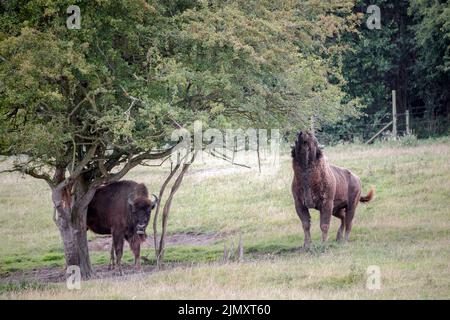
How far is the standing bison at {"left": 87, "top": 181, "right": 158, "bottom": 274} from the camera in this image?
20.8 metres

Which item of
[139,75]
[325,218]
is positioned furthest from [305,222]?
[139,75]

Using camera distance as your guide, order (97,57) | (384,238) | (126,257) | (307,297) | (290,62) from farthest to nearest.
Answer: (126,257) < (384,238) < (290,62) < (97,57) < (307,297)

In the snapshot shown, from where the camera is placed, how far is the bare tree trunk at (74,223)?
19.5 meters

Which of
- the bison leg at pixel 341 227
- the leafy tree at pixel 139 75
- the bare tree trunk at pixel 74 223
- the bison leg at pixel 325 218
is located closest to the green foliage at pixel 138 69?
the leafy tree at pixel 139 75

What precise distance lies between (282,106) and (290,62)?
1.29m

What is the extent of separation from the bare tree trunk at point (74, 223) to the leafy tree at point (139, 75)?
0.05 m

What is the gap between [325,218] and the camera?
808 inches

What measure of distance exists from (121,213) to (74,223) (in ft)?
5.47

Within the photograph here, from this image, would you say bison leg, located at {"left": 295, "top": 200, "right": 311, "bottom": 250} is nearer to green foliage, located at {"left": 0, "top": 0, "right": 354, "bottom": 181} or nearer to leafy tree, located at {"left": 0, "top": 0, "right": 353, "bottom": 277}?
leafy tree, located at {"left": 0, "top": 0, "right": 353, "bottom": 277}

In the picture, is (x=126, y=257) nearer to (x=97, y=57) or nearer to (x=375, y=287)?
(x=97, y=57)

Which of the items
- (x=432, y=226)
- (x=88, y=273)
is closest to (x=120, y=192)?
(x=88, y=273)

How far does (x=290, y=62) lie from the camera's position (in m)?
19.0
